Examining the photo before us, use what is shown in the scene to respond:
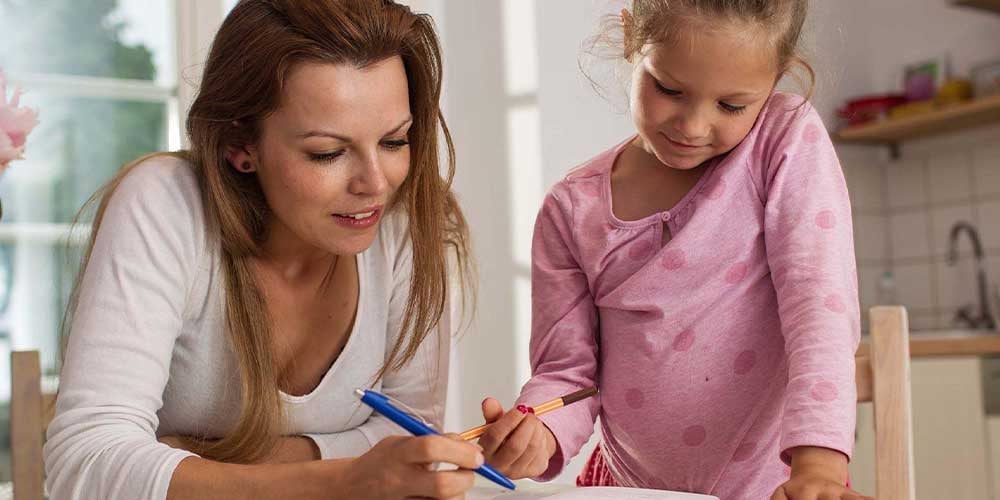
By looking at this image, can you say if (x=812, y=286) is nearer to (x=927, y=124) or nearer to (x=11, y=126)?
(x=11, y=126)

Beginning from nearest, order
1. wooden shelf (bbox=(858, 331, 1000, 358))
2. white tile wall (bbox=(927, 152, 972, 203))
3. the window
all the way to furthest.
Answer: wooden shelf (bbox=(858, 331, 1000, 358)) → the window → white tile wall (bbox=(927, 152, 972, 203))

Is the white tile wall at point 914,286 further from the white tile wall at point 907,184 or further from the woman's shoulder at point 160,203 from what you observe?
the woman's shoulder at point 160,203

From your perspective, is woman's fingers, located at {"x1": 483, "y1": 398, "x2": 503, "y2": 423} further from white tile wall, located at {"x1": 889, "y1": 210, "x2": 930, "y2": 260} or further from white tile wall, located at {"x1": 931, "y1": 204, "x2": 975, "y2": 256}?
white tile wall, located at {"x1": 889, "y1": 210, "x2": 930, "y2": 260}

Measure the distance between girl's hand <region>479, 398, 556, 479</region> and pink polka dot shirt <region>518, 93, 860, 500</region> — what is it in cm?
6

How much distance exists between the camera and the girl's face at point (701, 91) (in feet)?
3.41

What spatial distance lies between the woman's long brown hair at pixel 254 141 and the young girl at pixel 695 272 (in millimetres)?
142

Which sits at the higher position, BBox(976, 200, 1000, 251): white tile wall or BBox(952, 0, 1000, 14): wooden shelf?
BBox(952, 0, 1000, 14): wooden shelf

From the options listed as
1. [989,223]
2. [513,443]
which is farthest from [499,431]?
[989,223]

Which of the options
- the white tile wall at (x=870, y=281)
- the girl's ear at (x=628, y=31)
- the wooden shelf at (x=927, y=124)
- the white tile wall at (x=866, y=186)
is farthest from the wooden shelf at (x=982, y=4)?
the girl's ear at (x=628, y=31)

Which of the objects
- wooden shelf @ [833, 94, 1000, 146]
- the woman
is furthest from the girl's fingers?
wooden shelf @ [833, 94, 1000, 146]

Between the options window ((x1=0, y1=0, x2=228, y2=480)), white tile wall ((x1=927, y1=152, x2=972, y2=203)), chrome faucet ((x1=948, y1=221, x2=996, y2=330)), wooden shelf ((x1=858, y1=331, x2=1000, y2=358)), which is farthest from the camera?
white tile wall ((x1=927, y1=152, x2=972, y2=203))

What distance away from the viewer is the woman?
3.30 feet

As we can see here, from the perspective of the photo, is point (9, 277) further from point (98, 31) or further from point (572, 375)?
point (572, 375)

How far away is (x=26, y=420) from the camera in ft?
5.03
